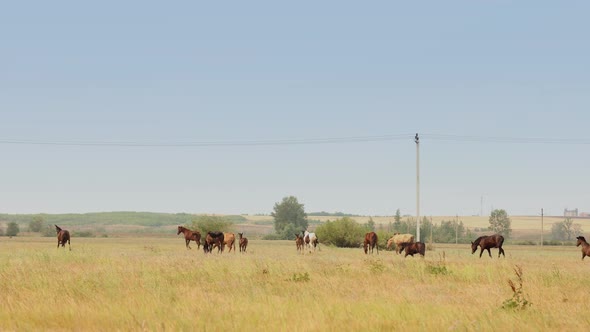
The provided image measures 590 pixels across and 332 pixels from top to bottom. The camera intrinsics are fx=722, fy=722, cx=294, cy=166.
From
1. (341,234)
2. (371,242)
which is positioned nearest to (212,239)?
(371,242)

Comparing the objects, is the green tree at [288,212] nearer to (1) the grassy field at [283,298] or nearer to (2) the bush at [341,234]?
(2) the bush at [341,234]

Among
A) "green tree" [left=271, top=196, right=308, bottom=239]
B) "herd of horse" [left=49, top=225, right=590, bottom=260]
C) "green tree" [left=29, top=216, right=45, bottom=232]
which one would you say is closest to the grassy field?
"herd of horse" [left=49, top=225, right=590, bottom=260]

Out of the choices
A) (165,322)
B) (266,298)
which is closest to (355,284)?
(266,298)

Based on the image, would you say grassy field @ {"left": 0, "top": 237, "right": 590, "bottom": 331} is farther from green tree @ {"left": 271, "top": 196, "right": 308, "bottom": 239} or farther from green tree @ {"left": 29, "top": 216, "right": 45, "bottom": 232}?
green tree @ {"left": 29, "top": 216, "right": 45, "bottom": 232}

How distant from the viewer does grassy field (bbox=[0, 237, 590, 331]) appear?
488 inches

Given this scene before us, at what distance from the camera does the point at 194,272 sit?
73.7 feet

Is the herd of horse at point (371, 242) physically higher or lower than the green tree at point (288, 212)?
lower

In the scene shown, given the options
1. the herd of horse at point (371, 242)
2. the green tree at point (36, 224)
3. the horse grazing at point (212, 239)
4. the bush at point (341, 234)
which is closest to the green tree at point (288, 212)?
the green tree at point (36, 224)

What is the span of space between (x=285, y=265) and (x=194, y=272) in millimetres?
4046

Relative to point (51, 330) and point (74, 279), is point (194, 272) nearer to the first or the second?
point (74, 279)

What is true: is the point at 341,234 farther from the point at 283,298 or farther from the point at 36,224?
the point at 36,224

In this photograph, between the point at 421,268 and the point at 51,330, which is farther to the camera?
the point at 421,268

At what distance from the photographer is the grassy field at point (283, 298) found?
1238 cm

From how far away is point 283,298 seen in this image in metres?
16.0
